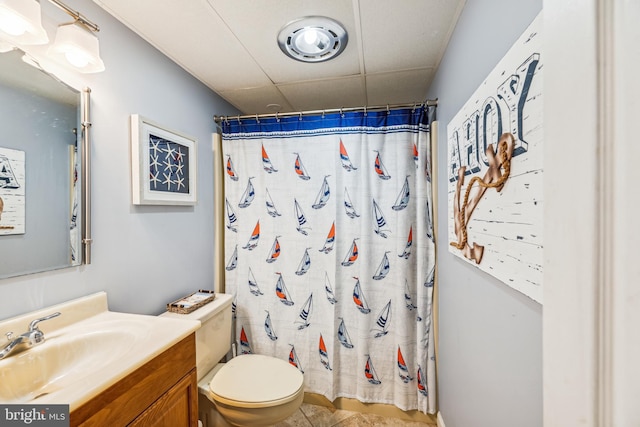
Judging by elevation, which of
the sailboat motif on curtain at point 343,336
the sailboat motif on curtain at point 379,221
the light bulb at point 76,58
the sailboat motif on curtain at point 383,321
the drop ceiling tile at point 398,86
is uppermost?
the drop ceiling tile at point 398,86

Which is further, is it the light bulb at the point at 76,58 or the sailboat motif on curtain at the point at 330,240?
the sailboat motif on curtain at the point at 330,240

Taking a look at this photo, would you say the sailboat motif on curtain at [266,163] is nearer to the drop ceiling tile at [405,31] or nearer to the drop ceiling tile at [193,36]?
the drop ceiling tile at [193,36]

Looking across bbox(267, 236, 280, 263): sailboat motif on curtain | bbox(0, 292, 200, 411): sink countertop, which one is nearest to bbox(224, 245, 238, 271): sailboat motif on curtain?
bbox(267, 236, 280, 263): sailboat motif on curtain

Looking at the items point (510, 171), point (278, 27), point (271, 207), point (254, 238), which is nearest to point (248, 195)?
point (271, 207)

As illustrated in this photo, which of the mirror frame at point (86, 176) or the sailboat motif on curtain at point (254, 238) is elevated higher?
the mirror frame at point (86, 176)

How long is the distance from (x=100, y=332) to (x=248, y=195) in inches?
45.1

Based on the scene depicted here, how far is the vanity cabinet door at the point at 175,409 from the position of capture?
828 millimetres

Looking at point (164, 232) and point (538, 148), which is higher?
point (538, 148)

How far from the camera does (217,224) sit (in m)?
1.94

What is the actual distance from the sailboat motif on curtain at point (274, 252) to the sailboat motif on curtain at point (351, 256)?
48cm

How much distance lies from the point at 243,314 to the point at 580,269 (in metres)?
1.95

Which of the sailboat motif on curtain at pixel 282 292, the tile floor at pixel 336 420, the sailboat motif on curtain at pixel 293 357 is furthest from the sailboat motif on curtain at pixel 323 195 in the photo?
the tile floor at pixel 336 420

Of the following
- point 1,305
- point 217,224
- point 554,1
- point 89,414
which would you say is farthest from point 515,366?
point 217,224

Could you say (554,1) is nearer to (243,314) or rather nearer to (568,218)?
(568,218)
